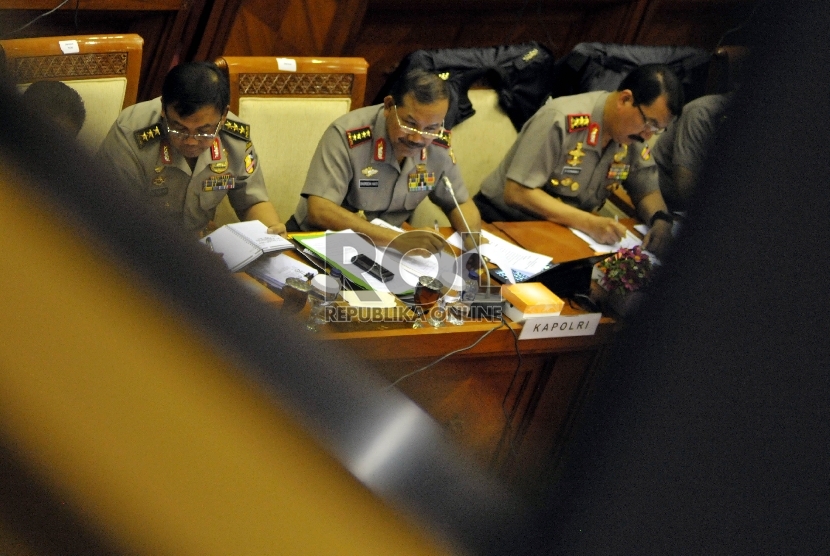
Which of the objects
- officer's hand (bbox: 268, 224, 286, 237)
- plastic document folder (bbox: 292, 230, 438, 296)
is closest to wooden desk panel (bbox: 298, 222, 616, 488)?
plastic document folder (bbox: 292, 230, 438, 296)

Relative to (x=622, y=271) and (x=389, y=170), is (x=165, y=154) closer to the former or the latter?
(x=389, y=170)

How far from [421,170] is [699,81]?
5.53 ft

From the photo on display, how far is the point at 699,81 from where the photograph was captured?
3.73 metres

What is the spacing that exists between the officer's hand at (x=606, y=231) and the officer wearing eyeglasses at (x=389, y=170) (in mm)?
395

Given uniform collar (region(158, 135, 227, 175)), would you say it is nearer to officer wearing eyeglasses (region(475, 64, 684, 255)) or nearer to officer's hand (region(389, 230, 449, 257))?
officer's hand (region(389, 230, 449, 257))

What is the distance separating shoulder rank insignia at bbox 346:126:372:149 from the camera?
2.56 meters

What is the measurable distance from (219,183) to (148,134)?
254 mm

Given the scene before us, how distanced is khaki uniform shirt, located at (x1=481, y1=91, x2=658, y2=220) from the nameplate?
0.83m

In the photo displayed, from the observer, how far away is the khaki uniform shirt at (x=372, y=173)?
2545mm

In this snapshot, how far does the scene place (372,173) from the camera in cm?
262

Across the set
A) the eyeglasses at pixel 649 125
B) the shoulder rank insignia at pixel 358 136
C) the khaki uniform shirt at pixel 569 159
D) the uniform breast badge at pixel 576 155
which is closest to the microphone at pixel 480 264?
the shoulder rank insignia at pixel 358 136

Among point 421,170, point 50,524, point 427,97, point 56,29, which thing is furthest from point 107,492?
point 56,29

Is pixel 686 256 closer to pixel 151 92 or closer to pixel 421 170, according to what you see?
pixel 421 170

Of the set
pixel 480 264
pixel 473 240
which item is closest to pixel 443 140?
pixel 473 240
